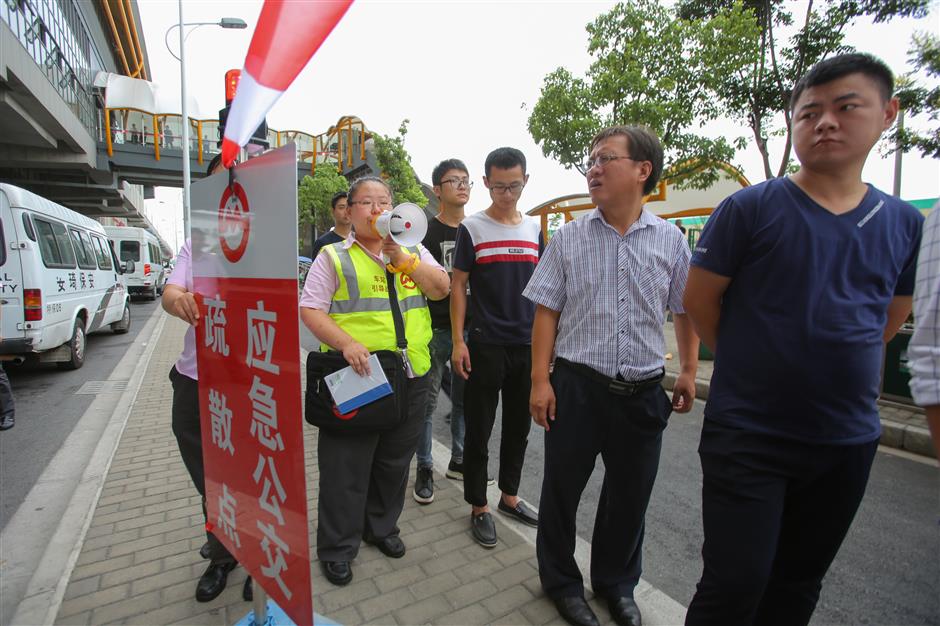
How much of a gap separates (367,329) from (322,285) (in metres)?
0.26

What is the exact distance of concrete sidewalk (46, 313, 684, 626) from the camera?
212cm

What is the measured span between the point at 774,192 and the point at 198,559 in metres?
2.84

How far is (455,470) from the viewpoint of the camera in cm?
352

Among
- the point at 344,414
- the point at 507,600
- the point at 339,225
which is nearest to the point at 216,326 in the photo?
the point at 344,414

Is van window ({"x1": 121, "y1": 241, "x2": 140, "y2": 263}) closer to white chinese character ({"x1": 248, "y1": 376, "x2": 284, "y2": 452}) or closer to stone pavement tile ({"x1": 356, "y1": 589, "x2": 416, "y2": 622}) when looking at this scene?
stone pavement tile ({"x1": 356, "y1": 589, "x2": 416, "y2": 622})

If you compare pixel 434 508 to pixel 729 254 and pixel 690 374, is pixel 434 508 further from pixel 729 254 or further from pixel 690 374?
pixel 729 254

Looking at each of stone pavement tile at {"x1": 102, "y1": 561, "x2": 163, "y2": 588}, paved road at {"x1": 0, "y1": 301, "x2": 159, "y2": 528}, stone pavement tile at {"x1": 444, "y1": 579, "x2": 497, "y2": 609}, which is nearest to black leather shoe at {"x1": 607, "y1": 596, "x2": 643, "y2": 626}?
stone pavement tile at {"x1": 444, "y1": 579, "x2": 497, "y2": 609}

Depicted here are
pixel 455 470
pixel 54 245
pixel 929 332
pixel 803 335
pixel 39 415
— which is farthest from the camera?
pixel 54 245

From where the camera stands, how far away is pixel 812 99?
145 cm

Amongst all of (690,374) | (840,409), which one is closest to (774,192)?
(840,409)

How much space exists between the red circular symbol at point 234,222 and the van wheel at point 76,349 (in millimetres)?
7402

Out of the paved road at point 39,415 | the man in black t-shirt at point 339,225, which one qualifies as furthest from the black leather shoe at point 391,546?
the man in black t-shirt at point 339,225

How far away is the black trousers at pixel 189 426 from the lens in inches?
86.5

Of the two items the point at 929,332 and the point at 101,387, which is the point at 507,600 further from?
the point at 101,387
